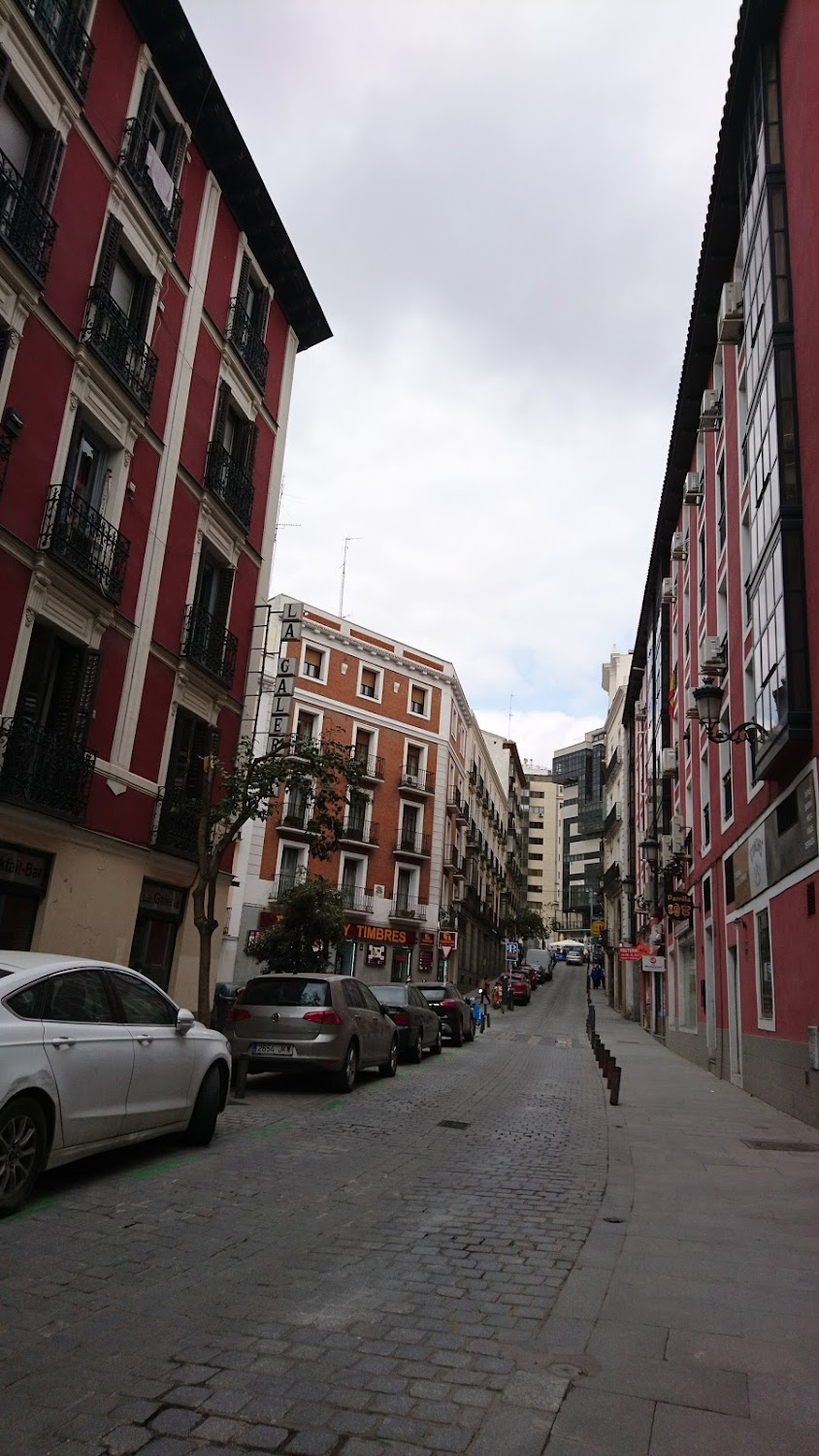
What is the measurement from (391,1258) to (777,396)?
12.8 meters

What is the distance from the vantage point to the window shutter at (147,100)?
16391mm

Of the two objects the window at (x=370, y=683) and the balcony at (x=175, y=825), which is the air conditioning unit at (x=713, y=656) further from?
the window at (x=370, y=683)

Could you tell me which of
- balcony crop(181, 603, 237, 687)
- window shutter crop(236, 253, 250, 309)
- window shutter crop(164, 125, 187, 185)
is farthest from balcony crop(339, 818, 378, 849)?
window shutter crop(164, 125, 187, 185)

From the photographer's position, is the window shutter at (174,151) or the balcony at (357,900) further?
the balcony at (357,900)

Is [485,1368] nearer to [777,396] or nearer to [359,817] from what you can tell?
[777,396]

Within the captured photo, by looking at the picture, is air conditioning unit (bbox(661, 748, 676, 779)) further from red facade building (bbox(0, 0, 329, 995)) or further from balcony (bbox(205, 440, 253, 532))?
balcony (bbox(205, 440, 253, 532))

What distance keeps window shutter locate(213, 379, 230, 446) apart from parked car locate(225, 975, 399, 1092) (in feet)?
35.8

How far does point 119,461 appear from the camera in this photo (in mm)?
15789

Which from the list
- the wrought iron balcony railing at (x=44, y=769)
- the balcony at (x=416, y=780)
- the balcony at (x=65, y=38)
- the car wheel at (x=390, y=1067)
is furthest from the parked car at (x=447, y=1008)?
the balcony at (x=416, y=780)

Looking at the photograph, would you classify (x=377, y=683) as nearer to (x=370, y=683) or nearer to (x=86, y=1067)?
(x=370, y=683)

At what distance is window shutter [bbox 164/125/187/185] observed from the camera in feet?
57.9

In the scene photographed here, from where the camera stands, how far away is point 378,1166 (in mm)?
8250

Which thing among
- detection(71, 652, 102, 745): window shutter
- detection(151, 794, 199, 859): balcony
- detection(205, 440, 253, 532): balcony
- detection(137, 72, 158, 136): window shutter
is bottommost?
detection(151, 794, 199, 859): balcony

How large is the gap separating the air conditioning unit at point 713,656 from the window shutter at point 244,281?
11713 millimetres
